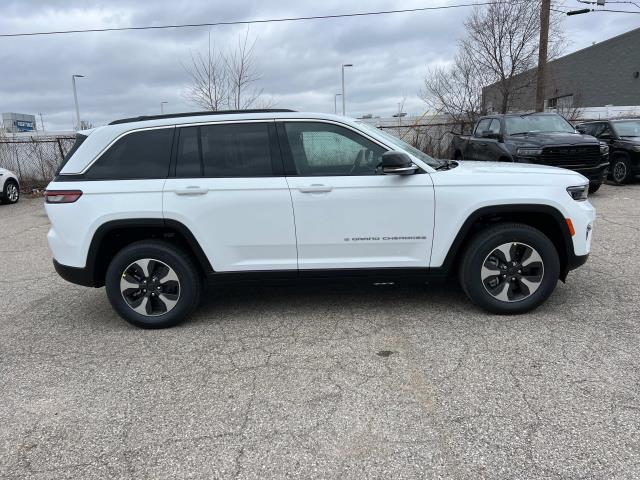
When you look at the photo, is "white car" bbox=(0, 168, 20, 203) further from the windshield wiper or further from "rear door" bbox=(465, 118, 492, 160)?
the windshield wiper

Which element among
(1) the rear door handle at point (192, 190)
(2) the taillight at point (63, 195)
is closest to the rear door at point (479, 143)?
(1) the rear door handle at point (192, 190)

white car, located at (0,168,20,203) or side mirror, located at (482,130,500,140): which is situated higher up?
side mirror, located at (482,130,500,140)

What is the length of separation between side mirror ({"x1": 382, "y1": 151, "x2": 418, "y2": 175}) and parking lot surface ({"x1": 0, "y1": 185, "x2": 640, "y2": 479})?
132cm

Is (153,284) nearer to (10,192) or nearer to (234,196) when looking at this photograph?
(234,196)

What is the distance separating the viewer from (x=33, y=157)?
54.8 feet

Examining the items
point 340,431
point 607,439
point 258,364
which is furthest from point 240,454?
point 607,439

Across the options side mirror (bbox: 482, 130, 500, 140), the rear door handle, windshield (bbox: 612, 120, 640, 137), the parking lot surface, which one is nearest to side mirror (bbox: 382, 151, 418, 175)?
the parking lot surface

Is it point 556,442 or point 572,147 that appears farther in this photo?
point 572,147

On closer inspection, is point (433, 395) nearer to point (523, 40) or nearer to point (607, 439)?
point (607, 439)

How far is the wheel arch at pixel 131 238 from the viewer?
13.5 ft

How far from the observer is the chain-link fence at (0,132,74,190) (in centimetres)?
1647

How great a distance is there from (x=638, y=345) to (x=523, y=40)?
1730 centimetres

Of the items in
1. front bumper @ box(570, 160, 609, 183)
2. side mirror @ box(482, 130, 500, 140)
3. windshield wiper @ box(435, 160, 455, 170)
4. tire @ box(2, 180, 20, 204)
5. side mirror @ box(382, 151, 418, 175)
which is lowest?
tire @ box(2, 180, 20, 204)

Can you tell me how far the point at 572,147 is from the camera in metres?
9.72
